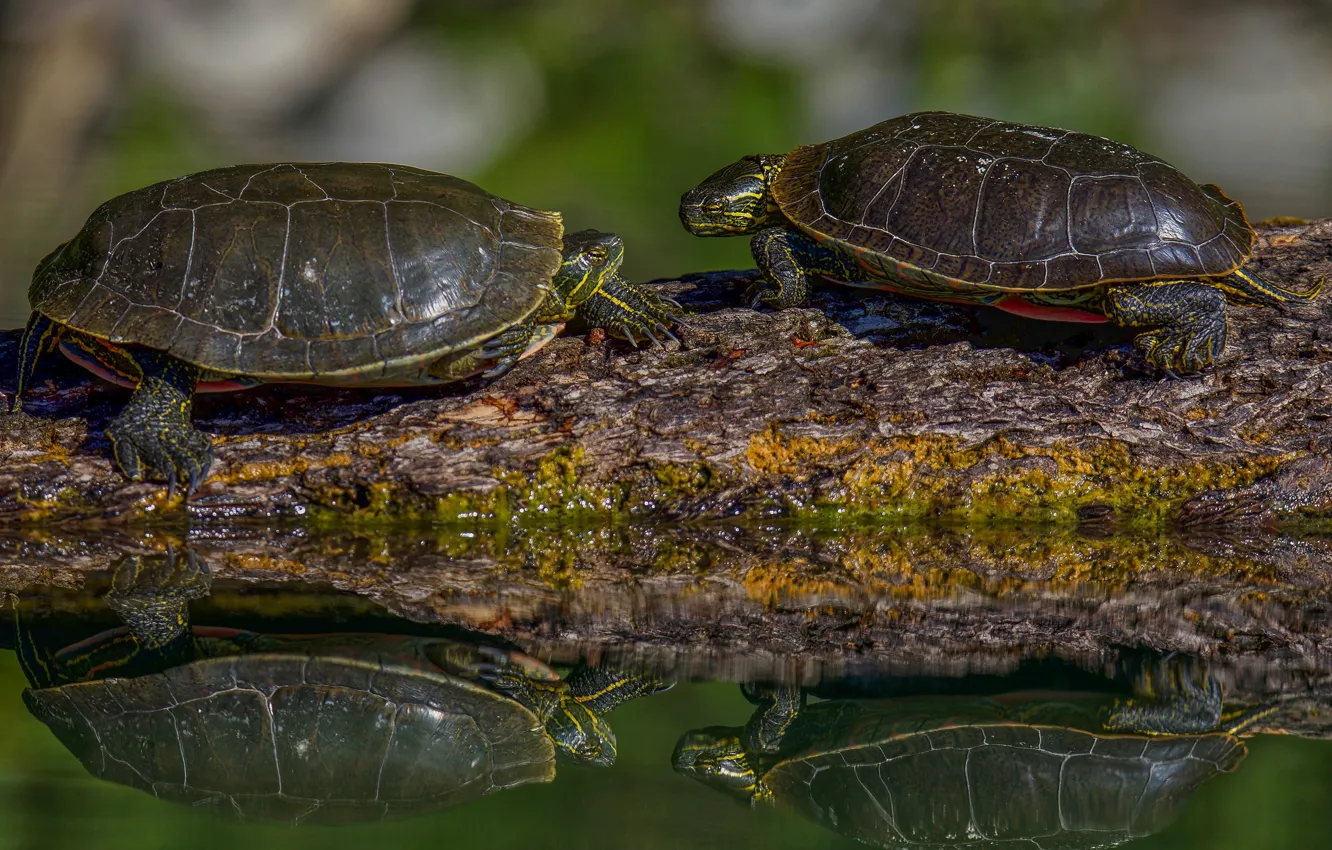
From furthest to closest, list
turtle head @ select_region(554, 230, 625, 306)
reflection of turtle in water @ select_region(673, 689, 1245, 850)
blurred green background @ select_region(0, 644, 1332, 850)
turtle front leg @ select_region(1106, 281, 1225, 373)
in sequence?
turtle head @ select_region(554, 230, 625, 306)
turtle front leg @ select_region(1106, 281, 1225, 373)
reflection of turtle in water @ select_region(673, 689, 1245, 850)
blurred green background @ select_region(0, 644, 1332, 850)

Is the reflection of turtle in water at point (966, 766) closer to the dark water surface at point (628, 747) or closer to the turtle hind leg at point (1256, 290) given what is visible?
the dark water surface at point (628, 747)

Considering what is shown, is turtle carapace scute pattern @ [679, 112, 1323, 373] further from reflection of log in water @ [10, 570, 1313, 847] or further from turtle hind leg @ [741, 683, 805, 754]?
turtle hind leg @ [741, 683, 805, 754]

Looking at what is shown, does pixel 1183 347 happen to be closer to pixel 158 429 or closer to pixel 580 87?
pixel 158 429

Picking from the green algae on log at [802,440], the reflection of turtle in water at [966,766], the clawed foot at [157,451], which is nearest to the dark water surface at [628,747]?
the reflection of turtle in water at [966,766]

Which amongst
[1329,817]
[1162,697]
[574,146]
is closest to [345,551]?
[1162,697]

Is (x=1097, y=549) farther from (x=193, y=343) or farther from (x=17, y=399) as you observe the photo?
(x=17, y=399)

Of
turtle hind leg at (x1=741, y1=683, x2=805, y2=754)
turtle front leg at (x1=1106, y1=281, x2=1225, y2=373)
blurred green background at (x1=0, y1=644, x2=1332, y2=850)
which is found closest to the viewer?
blurred green background at (x1=0, y1=644, x2=1332, y2=850)

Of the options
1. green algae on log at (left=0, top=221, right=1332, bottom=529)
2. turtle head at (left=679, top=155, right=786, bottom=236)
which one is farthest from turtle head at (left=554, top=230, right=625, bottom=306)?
turtle head at (left=679, top=155, right=786, bottom=236)
